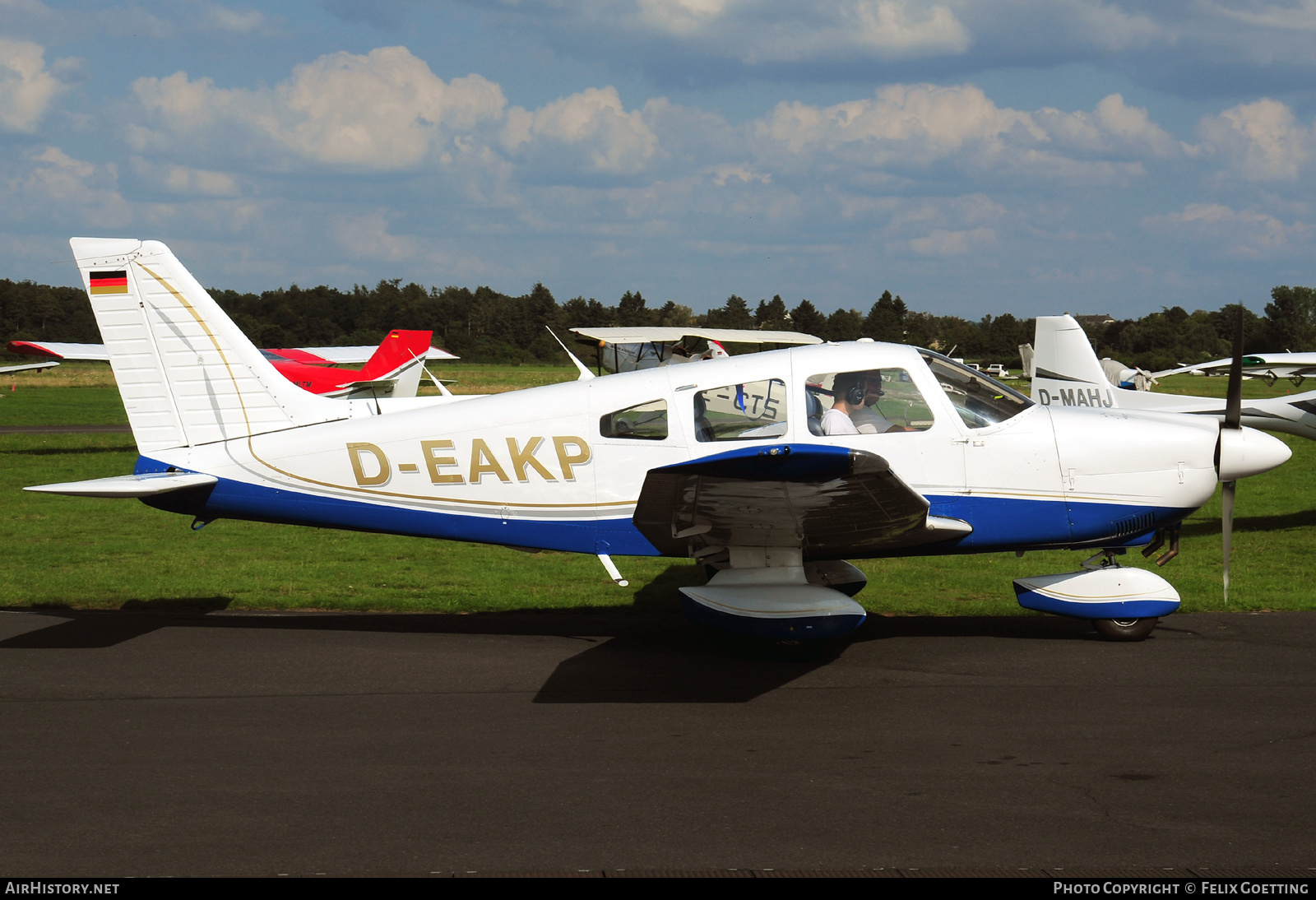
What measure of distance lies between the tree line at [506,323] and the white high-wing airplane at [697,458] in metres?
49.7

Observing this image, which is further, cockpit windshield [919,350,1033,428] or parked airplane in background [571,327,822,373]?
parked airplane in background [571,327,822,373]

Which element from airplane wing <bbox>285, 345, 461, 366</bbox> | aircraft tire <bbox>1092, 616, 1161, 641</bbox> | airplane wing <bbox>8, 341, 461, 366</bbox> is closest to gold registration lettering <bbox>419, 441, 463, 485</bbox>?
aircraft tire <bbox>1092, 616, 1161, 641</bbox>

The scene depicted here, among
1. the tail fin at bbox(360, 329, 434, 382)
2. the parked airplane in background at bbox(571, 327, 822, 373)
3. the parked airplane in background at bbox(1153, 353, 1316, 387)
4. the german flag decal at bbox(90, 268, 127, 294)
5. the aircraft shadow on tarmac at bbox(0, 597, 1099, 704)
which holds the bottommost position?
the aircraft shadow on tarmac at bbox(0, 597, 1099, 704)

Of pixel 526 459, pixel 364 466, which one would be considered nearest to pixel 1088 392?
pixel 526 459

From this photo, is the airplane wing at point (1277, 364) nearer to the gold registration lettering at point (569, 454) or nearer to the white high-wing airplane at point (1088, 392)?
the white high-wing airplane at point (1088, 392)

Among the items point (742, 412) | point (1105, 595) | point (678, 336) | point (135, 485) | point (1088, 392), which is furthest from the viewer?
point (1088, 392)

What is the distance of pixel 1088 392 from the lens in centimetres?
1491

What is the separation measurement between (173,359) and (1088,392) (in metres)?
12.7

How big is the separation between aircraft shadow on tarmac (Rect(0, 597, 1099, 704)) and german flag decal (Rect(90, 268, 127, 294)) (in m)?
2.66

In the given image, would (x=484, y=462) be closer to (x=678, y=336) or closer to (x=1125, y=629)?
(x=1125, y=629)

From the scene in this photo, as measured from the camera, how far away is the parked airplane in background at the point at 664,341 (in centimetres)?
1304

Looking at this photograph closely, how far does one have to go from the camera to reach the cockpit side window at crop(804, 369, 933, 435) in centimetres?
667

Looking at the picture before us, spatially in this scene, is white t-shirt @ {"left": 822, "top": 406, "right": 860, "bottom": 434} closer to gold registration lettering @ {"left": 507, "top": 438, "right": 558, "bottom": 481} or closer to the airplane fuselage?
the airplane fuselage
